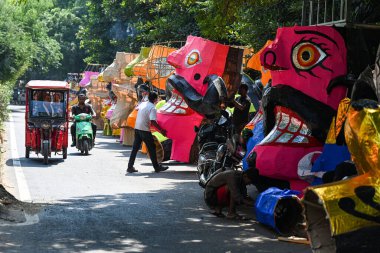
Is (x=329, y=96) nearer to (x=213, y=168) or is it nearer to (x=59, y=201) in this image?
(x=213, y=168)

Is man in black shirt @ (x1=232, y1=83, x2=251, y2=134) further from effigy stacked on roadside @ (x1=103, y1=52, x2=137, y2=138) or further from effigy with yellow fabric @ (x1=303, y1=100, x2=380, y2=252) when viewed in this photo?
effigy stacked on roadside @ (x1=103, y1=52, x2=137, y2=138)

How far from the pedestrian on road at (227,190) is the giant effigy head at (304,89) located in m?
0.49

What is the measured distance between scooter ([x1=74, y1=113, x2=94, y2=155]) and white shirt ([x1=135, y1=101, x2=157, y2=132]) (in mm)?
4418

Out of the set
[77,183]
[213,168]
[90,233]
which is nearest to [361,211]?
[90,233]

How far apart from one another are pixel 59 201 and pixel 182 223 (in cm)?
249

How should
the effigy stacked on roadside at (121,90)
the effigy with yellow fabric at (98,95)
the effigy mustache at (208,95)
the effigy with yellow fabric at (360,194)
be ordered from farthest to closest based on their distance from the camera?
1. the effigy with yellow fabric at (98,95)
2. the effigy stacked on roadside at (121,90)
3. the effigy mustache at (208,95)
4. the effigy with yellow fabric at (360,194)

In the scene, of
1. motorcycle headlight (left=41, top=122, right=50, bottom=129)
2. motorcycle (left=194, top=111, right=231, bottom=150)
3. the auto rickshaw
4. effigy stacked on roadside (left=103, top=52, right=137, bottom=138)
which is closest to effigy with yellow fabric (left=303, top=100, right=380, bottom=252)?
motorcycle (left=194, top=111, right=231, bottom=150)

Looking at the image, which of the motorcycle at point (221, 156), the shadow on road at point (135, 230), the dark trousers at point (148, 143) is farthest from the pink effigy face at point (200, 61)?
the shadow on road at point (135, 230)

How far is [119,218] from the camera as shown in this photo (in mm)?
10406

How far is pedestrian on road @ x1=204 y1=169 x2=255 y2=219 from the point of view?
1066 centimetres

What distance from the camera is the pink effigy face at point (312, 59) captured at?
1015 cm

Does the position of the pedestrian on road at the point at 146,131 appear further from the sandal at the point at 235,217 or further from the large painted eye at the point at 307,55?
the large painted eye at the point at 307,55

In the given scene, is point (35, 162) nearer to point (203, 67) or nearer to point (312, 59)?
point (203, 67)

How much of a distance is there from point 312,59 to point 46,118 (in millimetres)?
9342
